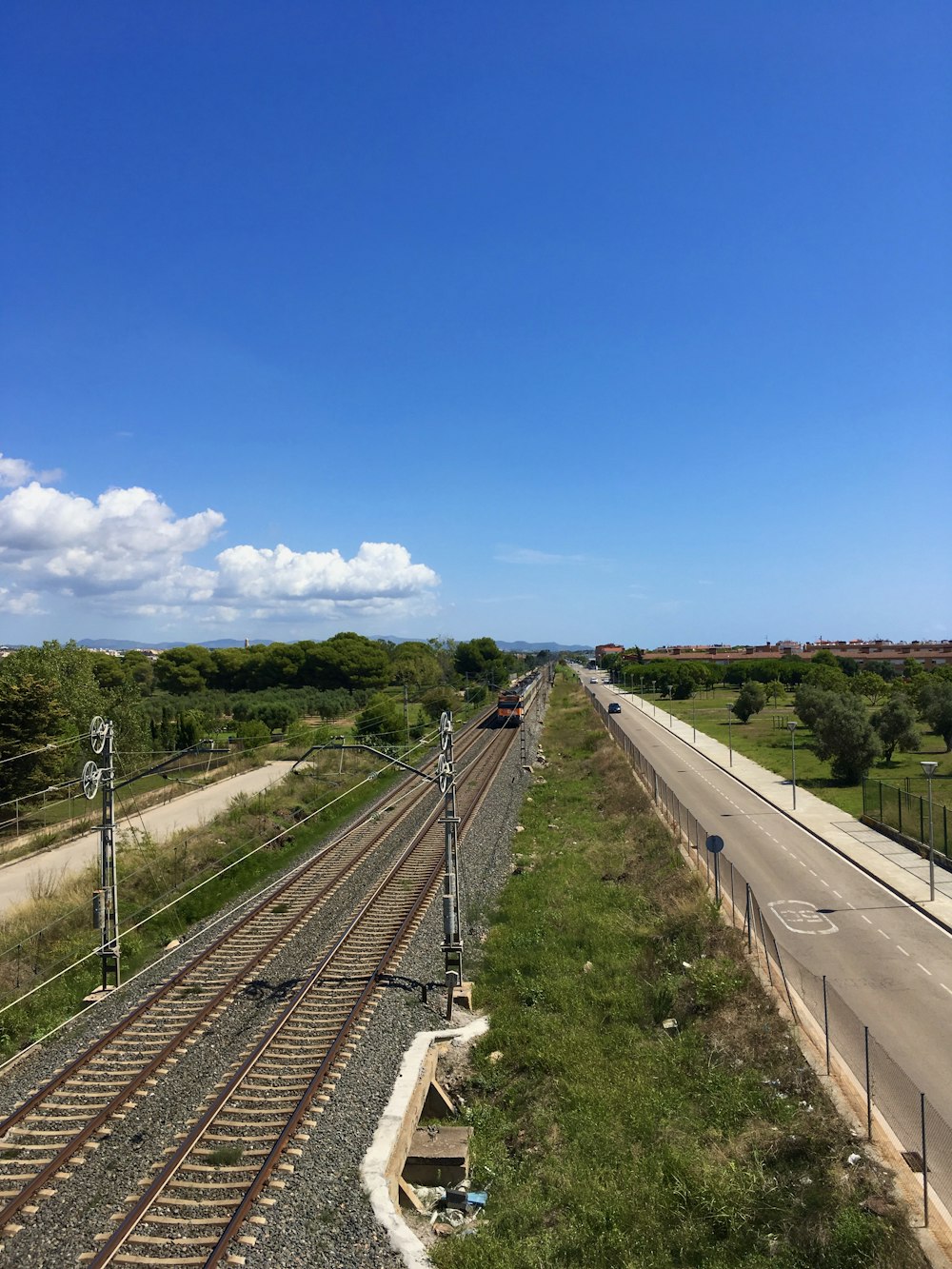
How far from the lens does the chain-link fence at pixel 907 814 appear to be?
1091 inches

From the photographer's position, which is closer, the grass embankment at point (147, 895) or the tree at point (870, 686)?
the grass embankment at point (147, 895)

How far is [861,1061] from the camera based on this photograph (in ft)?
45.6

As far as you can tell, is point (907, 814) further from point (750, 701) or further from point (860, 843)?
point (750, 701)

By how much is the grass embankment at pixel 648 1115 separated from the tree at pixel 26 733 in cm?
2780

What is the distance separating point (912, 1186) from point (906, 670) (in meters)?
109

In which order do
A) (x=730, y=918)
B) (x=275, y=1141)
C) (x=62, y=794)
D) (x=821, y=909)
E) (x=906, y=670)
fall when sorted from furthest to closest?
1. (x=906, y=670)
2. (x=62, y=794)
3. (x=821, y=909)
4. (x=730, y=918)
5. (x=275, y=1141)

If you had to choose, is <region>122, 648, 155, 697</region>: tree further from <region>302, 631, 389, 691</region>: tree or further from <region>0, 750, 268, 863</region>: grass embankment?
<region>0, 750, 268, 863</region>: grass embankment

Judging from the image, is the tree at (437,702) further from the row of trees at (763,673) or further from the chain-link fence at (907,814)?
the chain-link fence at (907,814)

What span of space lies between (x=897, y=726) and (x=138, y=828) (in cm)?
4284

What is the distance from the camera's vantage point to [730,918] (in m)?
21.1

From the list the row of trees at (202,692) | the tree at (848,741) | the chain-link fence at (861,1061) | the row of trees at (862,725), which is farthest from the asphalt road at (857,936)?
the row of trees at (202,692)

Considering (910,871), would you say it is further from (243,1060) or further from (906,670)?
(906,670)

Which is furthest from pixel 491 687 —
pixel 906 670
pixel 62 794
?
pixel 62 794

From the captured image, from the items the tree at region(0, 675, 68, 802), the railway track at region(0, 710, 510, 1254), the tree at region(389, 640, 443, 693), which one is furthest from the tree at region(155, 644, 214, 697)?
the railway track at region(0, 710, 510, 1254)
